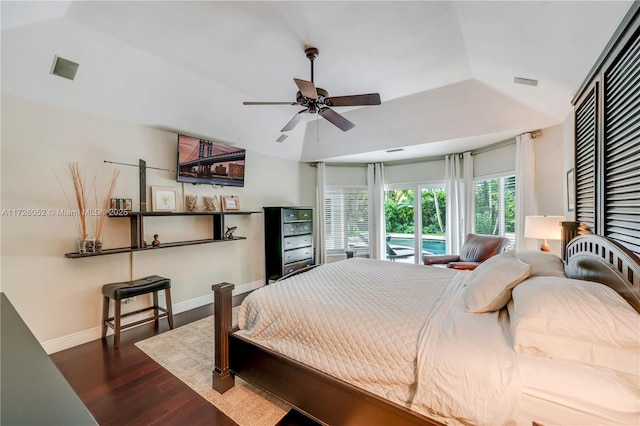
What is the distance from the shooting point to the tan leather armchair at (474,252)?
3826 millimetres

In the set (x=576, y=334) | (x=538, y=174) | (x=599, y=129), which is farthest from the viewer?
(x=538, y=174)

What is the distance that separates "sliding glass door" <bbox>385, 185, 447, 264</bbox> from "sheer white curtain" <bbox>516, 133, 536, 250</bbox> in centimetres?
143

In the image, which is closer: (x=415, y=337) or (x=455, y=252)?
(x=415, y=337)

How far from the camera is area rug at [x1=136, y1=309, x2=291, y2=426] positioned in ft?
6.21

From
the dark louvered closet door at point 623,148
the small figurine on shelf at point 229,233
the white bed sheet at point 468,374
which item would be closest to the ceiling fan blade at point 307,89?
the dark louvered closet door at point 623,148

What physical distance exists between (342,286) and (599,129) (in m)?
2.10

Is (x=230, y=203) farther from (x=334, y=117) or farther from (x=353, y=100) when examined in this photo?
(x=353, y=100)

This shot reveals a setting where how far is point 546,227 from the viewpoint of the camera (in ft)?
9.68

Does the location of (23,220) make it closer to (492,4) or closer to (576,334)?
(576,334)

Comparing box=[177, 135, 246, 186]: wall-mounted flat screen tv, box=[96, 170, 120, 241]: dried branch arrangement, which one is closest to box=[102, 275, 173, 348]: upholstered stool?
box=[96, 170, 120, 241]: dried branch arrangement

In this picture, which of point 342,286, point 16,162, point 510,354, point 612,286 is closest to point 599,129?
point 612,286

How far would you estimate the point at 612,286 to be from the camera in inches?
53.7

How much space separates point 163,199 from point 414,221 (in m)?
4.54

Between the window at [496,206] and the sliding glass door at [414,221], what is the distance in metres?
0.63
